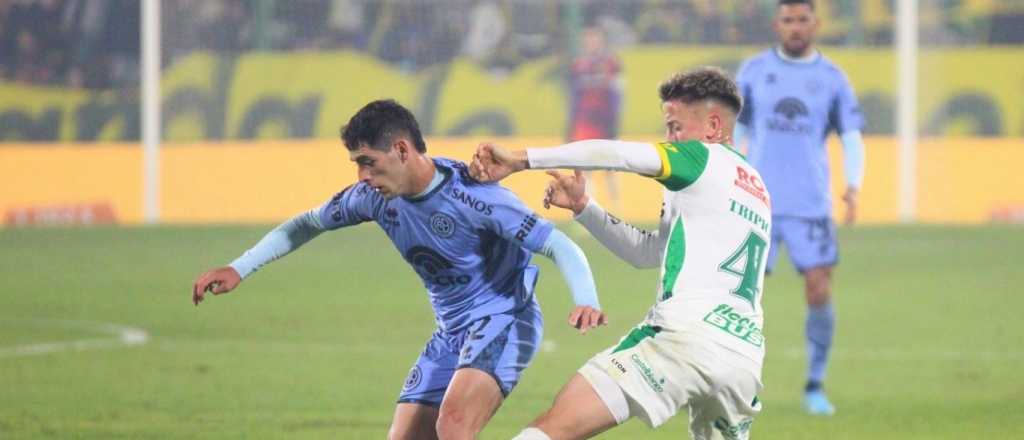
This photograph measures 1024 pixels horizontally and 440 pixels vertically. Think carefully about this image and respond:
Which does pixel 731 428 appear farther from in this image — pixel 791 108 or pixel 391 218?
pixel 791 108

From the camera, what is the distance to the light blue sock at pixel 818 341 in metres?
10.8

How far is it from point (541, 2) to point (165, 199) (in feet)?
19.6

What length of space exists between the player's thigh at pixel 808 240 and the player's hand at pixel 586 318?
194 inches

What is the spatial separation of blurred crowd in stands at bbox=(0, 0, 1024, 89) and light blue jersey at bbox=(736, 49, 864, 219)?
1536 centimetres

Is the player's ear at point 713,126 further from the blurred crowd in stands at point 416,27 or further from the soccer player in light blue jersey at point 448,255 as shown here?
the blurred crowd in stands at point 416,27

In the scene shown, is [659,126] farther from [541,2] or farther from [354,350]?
[354,350]

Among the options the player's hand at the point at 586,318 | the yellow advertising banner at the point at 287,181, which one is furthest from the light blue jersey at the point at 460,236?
the yellow advertising banner at the point at 287,181

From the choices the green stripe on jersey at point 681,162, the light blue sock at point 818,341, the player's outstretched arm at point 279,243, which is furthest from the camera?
the light blue sock at point 818,341

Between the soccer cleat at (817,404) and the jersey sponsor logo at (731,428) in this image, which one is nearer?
the jersey sponsor logo at (731,428)

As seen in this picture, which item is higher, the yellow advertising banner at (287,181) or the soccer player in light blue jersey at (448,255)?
the soccer player in light blue jersey at (448,255)

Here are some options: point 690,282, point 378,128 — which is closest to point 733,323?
Result: point 690,282

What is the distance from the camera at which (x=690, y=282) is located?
20.1ft

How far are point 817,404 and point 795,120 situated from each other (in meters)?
1.64

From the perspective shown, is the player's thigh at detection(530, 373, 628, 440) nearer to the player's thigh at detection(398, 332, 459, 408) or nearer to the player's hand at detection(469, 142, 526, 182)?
the player's hand at detection(469, 142, 526, 182)
